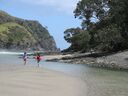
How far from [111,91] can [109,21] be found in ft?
208

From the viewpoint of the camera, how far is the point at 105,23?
92000 millimetres

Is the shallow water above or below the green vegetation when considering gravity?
below

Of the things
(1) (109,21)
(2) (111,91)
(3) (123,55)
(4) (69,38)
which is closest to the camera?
(2) (111,91)

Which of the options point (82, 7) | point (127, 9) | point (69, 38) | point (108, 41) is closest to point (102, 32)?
point (108, 41)

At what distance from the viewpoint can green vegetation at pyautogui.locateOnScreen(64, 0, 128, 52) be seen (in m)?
79.1

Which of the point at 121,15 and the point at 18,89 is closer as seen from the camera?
the point at 18,89

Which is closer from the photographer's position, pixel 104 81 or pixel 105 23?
pixel 104 81

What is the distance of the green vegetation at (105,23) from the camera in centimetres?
7912

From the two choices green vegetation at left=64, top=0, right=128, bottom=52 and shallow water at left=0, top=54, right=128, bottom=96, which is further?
green vegetation at left=64, top=0, right=128, bottom=52

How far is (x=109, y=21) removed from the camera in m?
89.2

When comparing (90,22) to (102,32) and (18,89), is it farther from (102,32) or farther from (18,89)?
(18,89)

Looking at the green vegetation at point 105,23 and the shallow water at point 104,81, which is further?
the green vegetation at point 105,23

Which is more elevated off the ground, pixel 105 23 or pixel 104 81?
pixel 105 23

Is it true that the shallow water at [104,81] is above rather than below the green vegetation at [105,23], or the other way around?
below
